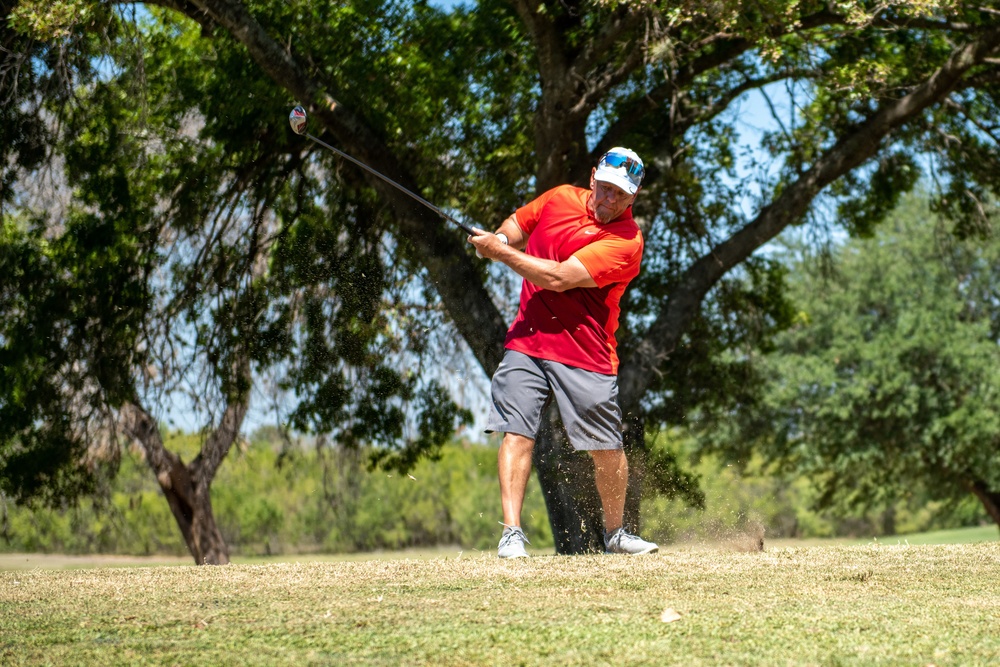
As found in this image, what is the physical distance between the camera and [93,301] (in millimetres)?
10742

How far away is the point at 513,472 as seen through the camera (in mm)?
5832

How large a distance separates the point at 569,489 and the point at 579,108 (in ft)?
10.8

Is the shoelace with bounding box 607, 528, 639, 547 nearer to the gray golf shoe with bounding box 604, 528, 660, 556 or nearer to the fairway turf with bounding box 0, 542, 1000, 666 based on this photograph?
the gray golf shoe with bounding box 604, 528, 660, 556

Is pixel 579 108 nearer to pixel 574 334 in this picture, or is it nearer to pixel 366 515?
pixel 574 334

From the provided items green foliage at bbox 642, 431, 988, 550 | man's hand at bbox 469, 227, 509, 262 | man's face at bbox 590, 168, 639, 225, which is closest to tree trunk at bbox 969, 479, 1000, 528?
green foliage at bbox 642, 431, 988, 550

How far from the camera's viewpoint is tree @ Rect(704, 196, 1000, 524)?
2356 centimetres

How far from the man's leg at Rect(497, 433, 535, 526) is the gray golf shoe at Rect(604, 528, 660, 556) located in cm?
64

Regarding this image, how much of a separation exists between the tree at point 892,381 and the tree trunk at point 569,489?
13991 millimetres

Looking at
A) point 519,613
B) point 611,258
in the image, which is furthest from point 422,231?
point 519,613

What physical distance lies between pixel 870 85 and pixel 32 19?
23.8 ft

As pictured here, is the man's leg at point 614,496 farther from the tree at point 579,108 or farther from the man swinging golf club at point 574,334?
the tree at point 579,108

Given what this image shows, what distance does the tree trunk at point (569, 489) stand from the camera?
386 inches

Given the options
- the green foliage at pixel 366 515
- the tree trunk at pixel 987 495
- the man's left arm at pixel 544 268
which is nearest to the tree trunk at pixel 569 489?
the man's left arm at pixel 544 268

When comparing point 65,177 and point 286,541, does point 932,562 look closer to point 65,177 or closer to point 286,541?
point 65,177
